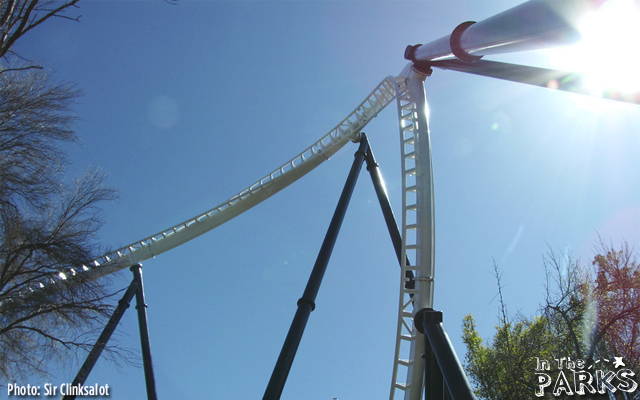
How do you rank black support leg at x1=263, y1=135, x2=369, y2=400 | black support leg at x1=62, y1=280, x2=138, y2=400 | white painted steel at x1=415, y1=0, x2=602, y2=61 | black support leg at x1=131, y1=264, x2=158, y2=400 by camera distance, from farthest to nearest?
black support leg at x1=131, y1=264, x2=158, y2=400 → black support leg at x1=263, y1=135, x2=369, y2=400 → black support leg at x1=62, y1=280, x2=138, y2=400 → white painted steel at x1=415, y1=0, x2=602, y2=61

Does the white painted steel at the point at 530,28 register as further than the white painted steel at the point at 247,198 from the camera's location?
No

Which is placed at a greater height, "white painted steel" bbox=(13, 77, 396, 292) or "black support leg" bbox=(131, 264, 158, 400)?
"white painted steel" bbox=(13, 77, 396, 292)

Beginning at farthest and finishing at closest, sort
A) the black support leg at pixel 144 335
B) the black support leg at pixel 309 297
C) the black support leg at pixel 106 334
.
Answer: the black support leg at pixel 144 335, the black support leg at pixel 309 297, the black support leg at pixel 106 334

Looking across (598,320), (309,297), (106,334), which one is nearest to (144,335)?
(106,334)

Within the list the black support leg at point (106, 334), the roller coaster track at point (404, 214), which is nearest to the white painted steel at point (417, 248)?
the roller coaster track at point (404, 214)

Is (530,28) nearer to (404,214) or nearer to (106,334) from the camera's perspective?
(404,214)

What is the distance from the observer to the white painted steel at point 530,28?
3.19 metres

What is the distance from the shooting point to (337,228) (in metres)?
9.12

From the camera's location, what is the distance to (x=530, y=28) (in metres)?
3.64

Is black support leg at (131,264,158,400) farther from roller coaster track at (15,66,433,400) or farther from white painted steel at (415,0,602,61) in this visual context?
white painted steel at (415,0,602,61)

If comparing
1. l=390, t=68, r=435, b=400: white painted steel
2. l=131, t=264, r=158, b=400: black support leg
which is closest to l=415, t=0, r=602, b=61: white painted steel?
l=390, t=68, r=435, b=400: white painted steel

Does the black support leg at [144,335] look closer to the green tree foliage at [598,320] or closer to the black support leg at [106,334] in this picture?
the black support leg at [106,334]

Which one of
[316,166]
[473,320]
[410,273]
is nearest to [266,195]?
[316,166]

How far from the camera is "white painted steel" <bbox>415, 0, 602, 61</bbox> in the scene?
10.5 feet
